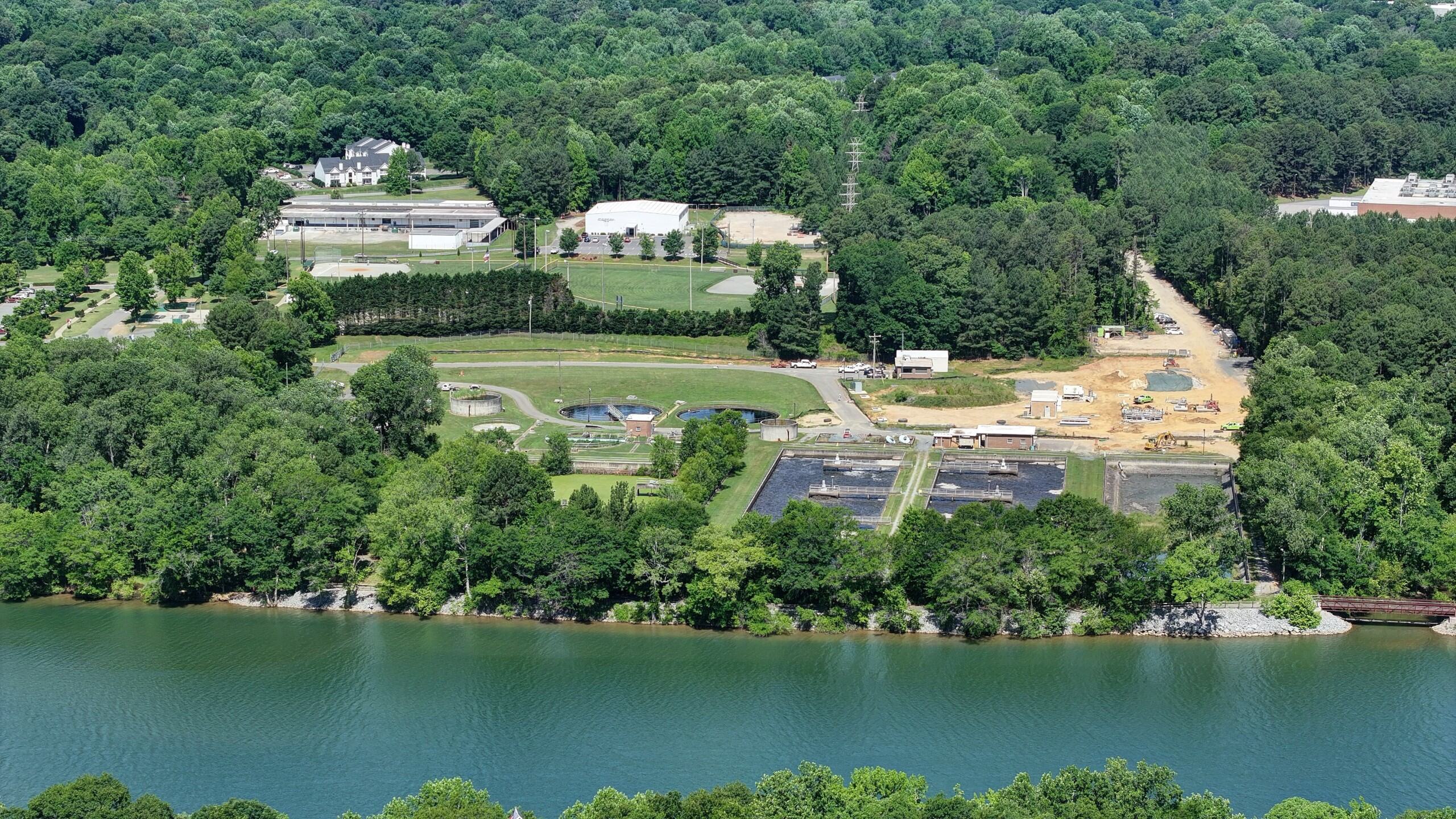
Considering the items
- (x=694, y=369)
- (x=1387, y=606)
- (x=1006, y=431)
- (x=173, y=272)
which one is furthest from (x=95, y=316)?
(x=1387, y=606)

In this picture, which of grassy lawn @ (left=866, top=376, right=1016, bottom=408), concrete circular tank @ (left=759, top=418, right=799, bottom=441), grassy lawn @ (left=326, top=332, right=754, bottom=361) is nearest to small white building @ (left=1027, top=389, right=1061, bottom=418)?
grassy lawn @ (left=866, top=376, right=1016, bottom=408)

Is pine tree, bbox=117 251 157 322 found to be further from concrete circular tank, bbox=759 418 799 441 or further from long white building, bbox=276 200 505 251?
concrete circular tank, bbox=759 418 799 441

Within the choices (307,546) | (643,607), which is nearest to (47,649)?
(307,546)

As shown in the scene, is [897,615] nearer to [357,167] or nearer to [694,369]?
[694,369]

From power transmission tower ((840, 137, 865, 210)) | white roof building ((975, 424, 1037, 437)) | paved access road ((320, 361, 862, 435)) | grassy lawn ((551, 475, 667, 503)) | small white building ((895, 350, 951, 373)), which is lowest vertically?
grassy lawn ((551, 475, 667, 503))

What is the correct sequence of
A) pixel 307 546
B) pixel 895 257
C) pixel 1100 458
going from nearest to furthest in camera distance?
pixel 307 546, pixel 1100 458, pixel 895 257

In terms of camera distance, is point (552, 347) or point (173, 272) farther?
point (173, 272)

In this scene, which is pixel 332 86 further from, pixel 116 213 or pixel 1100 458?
pixel 1100 458
